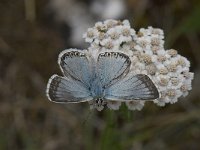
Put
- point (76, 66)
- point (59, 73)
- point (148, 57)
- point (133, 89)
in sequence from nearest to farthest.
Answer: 1. point (133, 89)
2. point (76, 66)
3. point (148, 57)
4. point (59, 73)

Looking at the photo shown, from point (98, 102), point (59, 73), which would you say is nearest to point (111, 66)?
point (98, 102)

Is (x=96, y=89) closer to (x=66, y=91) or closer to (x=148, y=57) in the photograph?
(x=66, y=91)

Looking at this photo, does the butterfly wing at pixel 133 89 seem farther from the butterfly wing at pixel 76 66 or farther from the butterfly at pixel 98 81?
the butterfly wing at pixel 76 66

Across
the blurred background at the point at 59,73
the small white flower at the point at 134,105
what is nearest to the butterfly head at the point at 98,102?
the small white flower at the point at 134,105

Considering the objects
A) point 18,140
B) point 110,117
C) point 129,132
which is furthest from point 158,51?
point 18,140

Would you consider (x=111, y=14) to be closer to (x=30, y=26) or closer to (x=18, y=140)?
(x=30, y=26)

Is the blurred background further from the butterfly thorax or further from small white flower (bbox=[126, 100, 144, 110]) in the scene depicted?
the butterfly thorax

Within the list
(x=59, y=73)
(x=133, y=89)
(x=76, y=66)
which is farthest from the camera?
(x=59, y=73)
